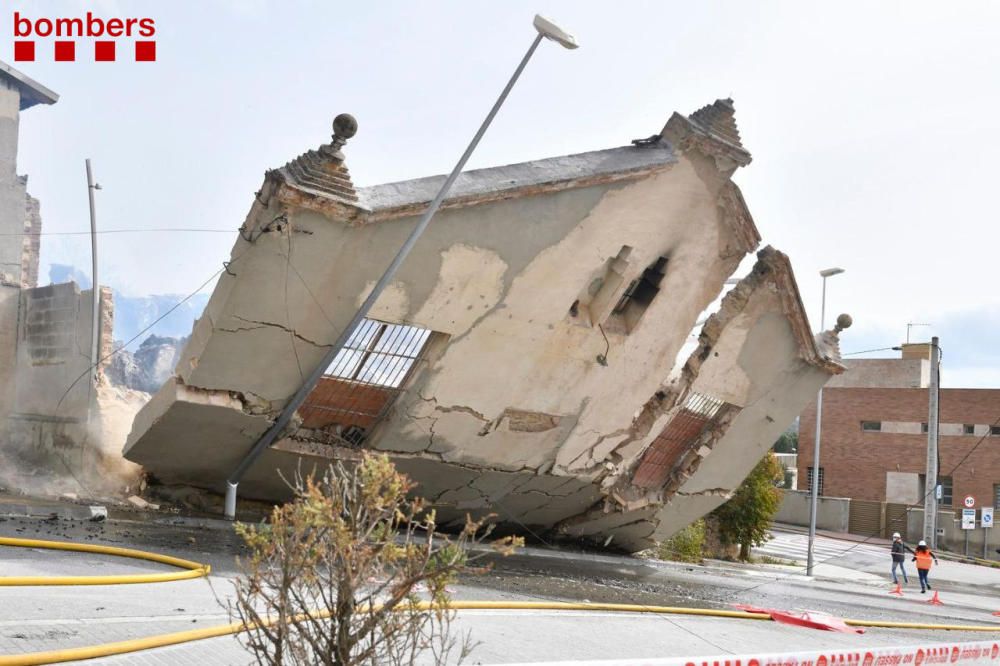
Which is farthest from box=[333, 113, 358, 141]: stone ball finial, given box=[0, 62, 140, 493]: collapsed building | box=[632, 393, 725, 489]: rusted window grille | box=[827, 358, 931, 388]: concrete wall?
box=[827, 358, 931, 388]: concrete wall

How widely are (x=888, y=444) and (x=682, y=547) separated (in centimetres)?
2663

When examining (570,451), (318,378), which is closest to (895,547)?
(570,451)

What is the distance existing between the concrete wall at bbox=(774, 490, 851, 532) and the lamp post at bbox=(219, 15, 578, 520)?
33465 millimetres

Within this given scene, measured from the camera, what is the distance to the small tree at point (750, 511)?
27562 mm

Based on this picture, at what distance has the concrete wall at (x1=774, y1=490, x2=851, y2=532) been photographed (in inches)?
1676

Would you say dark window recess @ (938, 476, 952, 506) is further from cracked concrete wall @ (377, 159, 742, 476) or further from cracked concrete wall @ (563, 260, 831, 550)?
cracked concrete wall @ (377, 159, 742, 476)

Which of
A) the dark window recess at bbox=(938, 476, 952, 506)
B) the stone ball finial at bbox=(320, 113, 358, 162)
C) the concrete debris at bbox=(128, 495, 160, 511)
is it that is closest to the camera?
the stone ball finial at bbox=(320, 113, 358, 162)

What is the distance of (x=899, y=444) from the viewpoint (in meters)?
44.8

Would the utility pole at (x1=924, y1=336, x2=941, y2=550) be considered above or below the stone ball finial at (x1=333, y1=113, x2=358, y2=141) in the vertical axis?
below

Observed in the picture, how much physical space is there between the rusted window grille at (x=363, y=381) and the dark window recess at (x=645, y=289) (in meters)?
3.15

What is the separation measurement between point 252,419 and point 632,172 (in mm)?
5504

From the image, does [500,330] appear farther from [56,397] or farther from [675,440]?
[56,397]

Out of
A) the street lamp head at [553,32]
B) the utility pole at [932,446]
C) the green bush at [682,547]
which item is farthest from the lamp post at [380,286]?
the utility pole at [932,446]

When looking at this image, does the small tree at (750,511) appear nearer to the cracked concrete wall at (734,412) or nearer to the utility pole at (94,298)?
the cracked concrete wall at (734,412)
